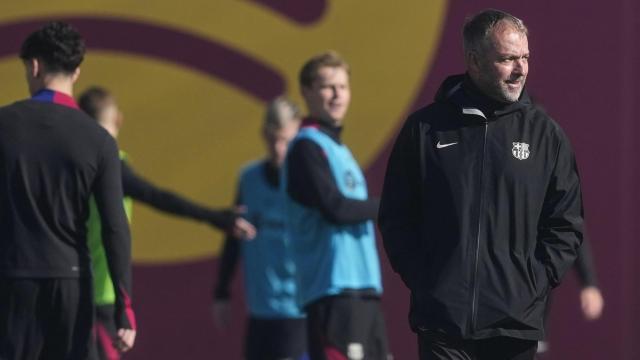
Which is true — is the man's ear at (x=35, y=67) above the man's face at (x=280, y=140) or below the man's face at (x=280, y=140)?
above

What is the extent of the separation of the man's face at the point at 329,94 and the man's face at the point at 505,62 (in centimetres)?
199

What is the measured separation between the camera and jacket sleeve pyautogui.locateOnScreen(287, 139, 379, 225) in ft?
21.6

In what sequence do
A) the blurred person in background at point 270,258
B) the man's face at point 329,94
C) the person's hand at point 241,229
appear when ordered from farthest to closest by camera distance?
the blurred person in background at point 270,258, the person's hand at point 241,229, the man's face at point 329,94

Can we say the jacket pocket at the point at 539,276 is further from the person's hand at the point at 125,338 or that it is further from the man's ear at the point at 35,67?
the man's ear at the point at 35,67

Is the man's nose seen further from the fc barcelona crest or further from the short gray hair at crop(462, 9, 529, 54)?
the fc barcelona crest

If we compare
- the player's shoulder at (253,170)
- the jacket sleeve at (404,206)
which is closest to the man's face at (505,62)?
the jacket sleeve at (404,206)

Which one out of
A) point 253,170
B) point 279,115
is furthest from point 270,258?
point 279,115

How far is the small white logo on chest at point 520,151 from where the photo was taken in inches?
194

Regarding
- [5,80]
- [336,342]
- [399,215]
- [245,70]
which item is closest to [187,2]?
[245,70]

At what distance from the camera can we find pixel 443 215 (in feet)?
16.3

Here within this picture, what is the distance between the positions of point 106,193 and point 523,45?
5.53ft

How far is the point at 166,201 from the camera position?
7391 mm

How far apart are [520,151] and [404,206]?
41 cm

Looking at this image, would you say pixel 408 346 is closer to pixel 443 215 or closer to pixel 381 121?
pixel 381 121
